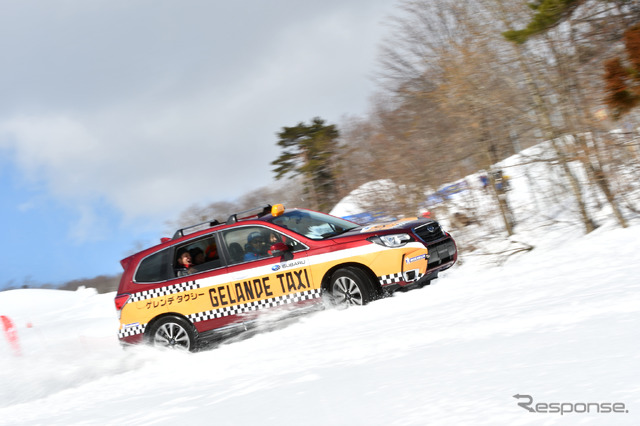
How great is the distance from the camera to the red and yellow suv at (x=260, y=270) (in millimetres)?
7840

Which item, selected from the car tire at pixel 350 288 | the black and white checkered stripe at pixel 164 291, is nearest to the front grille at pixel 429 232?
the car tire at pixel 350 288

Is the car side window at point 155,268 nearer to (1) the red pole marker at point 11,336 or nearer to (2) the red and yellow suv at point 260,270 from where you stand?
(2) the red and yellow suv at point 260,270

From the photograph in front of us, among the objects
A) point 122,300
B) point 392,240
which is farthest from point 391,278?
point 122,300

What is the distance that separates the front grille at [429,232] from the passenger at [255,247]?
2.08 meters

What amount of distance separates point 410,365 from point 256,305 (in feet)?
14.0

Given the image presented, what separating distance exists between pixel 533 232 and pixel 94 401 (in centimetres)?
1142

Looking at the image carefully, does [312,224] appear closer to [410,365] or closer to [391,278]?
[391,278]

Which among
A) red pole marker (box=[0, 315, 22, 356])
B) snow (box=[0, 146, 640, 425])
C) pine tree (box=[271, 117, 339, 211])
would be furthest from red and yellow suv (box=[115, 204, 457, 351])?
pine tree (box=[271, 117, 339, 211])

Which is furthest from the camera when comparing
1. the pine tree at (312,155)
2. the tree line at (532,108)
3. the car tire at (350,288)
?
the pine tree at (312,155)

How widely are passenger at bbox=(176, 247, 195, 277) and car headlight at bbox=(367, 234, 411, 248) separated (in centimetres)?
264

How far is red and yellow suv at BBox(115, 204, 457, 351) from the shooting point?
7.84 meters

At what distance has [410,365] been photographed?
4.23 m

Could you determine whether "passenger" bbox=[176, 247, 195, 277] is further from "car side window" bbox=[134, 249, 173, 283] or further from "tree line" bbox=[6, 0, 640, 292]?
"tree line" bbox=[6, 0, 640, 292]

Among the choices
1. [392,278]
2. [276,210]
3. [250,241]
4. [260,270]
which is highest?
[276,210]
